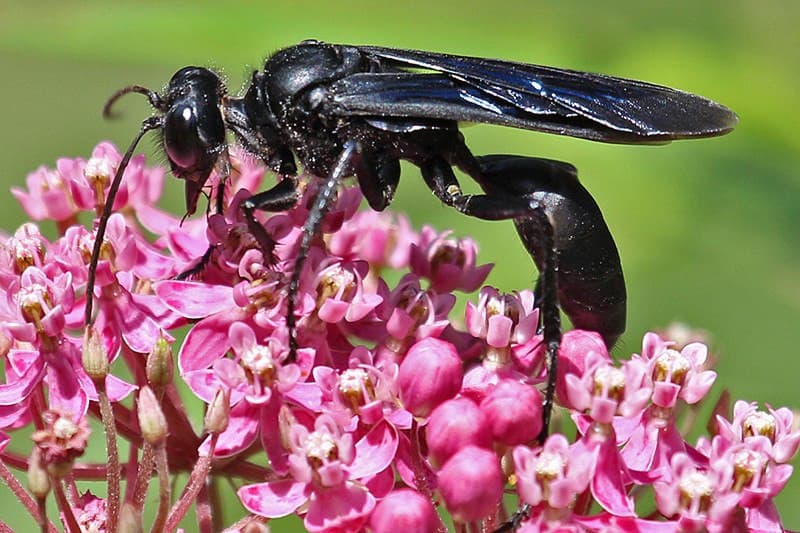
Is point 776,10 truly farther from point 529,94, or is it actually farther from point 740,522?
Answer: point 740,522

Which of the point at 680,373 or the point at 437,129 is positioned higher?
the point at 437,129

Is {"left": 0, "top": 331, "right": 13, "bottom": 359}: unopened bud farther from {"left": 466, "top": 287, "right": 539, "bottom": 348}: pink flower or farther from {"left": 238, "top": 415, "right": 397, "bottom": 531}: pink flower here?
{"left": 466, "top": 287, "right": 539, "bottom": 348}: pink flower

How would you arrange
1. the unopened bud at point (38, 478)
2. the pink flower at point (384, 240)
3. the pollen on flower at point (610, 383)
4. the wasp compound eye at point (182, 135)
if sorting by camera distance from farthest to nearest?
the pink flower at point (384, 240)
the wasp compound eye at point (182, 135)
the pollen on flower at point (610, 383)
the unopened bud at point (38, 478)

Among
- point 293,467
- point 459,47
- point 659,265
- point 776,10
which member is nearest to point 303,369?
point 293,467

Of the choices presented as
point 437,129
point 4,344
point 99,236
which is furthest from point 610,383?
point 4,344

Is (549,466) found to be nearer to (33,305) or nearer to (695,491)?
(695,491)

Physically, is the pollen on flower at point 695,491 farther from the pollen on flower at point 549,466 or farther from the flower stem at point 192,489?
the flower stem at point 192,489

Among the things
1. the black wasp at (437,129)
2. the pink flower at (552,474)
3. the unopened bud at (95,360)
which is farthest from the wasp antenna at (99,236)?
the pink flower at (552,474)
